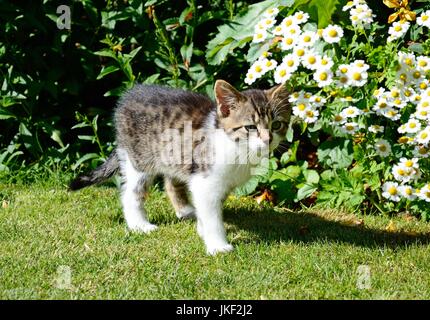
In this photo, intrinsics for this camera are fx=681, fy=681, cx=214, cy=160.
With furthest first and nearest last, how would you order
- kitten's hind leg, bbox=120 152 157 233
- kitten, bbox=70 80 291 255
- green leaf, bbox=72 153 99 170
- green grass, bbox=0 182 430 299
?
green leaf, bbox=72 153 99 170, kitten's hind leg, bbox=120 152 157 233, kitten, bbox=70 80 291 255, green grass, bbox=0 182 430 299

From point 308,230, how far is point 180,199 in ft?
3.42

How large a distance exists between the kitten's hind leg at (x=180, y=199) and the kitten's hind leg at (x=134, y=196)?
0.25 metres

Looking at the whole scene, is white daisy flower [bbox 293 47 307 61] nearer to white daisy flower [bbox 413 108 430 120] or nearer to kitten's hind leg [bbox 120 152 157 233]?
white daisy flower [bbox 413 108 430 120]

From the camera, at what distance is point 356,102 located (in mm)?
5125

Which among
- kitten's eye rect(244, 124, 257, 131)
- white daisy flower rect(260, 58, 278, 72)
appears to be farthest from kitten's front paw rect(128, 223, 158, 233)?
white daisy flower rect(260, 58, 278, 72)

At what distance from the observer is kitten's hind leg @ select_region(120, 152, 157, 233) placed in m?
5.05

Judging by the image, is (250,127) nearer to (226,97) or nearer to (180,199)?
(226,97)

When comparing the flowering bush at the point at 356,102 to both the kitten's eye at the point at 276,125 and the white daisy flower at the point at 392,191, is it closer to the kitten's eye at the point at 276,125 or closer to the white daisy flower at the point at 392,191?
the white daisy flower at the point at 392,191

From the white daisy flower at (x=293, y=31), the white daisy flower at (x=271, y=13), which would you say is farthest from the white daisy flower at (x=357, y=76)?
the white daisy flower at (x=271, y=13)

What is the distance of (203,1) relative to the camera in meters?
6.30

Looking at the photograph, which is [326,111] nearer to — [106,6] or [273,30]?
[273,30]

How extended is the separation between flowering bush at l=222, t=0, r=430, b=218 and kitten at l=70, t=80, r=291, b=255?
31 centimetres

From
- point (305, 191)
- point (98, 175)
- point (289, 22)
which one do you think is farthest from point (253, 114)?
point (98, 175)

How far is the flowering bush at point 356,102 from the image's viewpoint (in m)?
4.58
